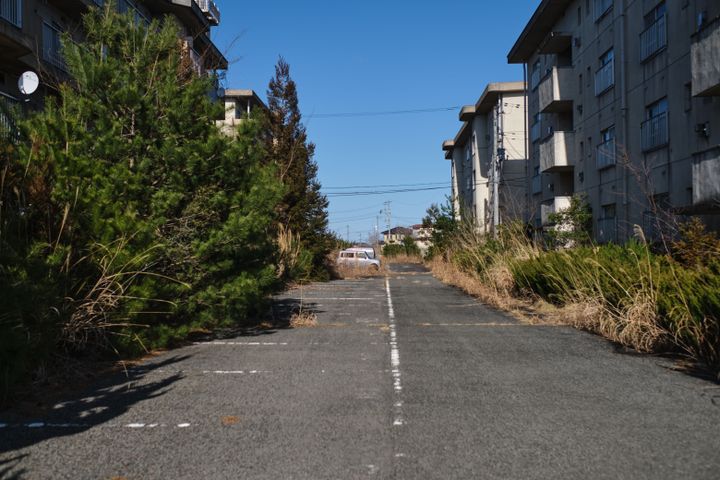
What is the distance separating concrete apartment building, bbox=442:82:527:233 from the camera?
1640 inches

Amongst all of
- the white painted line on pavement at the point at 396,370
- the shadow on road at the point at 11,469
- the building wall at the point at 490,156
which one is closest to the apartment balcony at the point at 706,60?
the white painted line on pavement at the point at 396,370

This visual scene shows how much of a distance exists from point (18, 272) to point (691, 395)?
7.01 m

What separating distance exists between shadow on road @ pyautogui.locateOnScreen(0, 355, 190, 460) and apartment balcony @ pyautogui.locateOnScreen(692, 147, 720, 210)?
1265cm

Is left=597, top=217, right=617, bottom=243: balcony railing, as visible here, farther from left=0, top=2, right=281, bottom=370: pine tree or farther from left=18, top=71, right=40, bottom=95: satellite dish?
left=18, top=71, right=40, bottom=95: satellite dish

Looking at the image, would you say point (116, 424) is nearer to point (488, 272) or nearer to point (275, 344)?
point (275, 344)

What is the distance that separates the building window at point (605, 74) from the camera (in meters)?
23.4

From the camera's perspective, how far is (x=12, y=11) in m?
18.1

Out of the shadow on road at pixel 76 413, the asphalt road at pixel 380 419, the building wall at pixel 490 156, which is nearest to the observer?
the asphalt road at pixel 380 419

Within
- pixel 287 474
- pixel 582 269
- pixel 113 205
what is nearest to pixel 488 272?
pixel 582 269

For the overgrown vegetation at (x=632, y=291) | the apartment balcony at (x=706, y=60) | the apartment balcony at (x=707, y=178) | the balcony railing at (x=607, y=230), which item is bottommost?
the overgrown vegetation at (x=632, y=291)

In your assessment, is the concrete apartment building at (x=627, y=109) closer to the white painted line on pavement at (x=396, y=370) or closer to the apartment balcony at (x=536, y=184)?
the apartment balcony at (x=536, y=184)

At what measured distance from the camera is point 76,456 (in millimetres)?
4734

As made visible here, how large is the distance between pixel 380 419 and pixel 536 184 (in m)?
30.0

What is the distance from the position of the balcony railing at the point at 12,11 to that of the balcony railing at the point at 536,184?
78.9 ft
